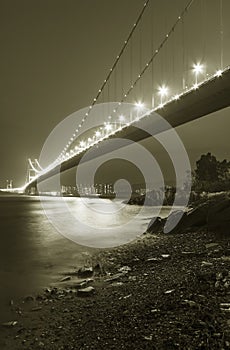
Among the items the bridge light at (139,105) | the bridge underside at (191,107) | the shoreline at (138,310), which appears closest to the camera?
the shoreline at (138,310)

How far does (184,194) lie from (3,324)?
37.1m

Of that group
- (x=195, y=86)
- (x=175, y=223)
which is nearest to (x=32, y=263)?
(x=175, y=223)

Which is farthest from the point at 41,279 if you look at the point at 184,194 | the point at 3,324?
the point at 184,194

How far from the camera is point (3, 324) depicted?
4727mm

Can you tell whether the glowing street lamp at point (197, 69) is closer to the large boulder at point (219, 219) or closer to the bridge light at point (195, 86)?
the bridge light at point (195, 86)

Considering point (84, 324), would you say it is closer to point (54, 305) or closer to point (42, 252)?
point (54, 305)

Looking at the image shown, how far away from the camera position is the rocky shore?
12.0ft

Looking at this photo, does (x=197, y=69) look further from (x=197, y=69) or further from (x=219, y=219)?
(x=219, y=219)

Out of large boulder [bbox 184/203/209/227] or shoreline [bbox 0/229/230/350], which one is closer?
shoreline [bbox 0/229/230/350]

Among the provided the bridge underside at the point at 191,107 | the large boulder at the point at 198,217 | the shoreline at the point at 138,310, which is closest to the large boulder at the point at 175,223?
the large boulder at the point at 198,217

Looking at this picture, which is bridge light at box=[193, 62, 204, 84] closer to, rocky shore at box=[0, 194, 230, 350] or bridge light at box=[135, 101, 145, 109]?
bridge light at box=[135, 101, 145, 109]

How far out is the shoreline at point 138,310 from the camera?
12.0ft

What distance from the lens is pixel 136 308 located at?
4547 millimetres

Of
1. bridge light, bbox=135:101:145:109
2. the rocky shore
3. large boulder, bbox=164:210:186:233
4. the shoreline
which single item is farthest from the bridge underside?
the shoreline
